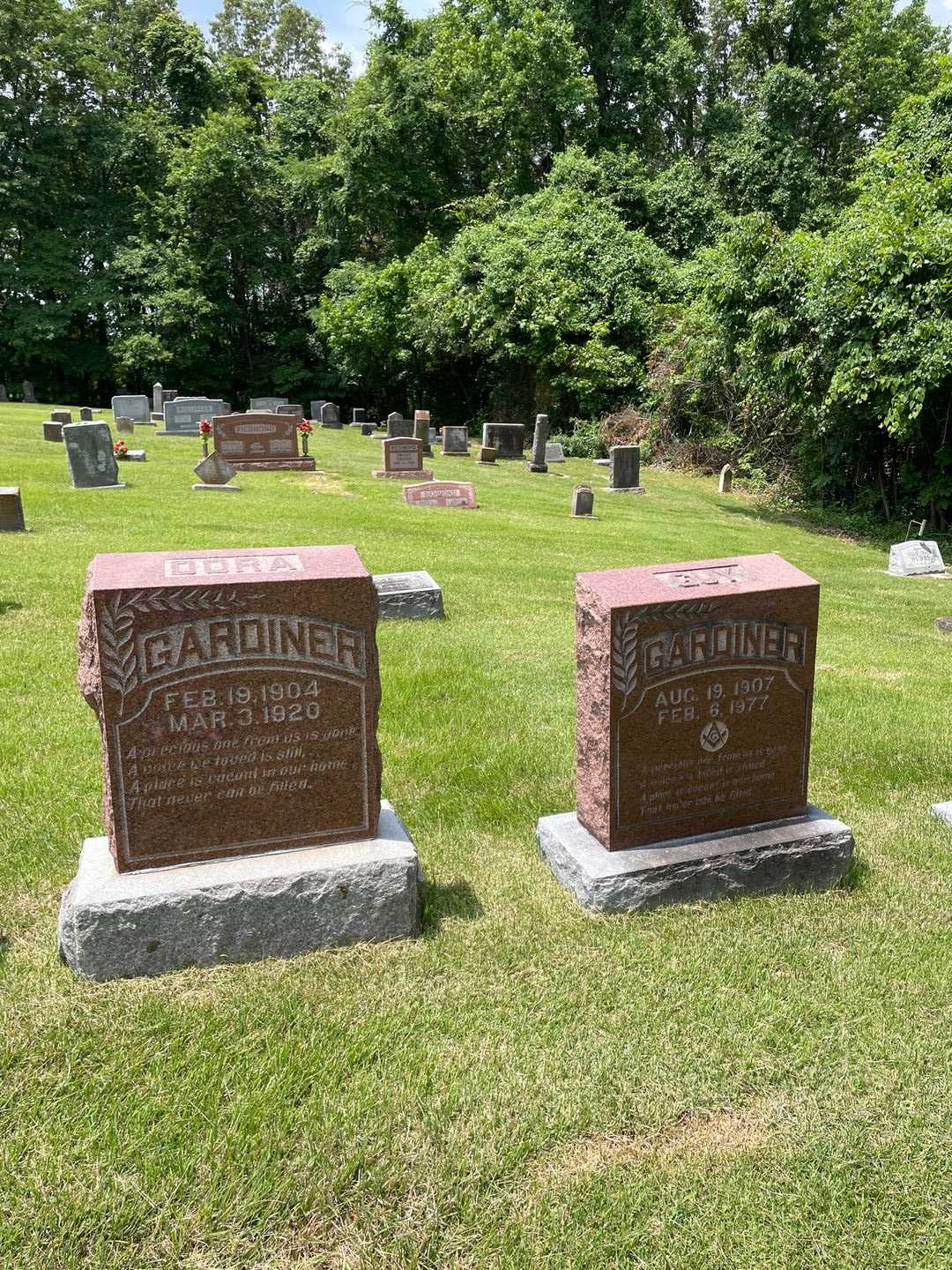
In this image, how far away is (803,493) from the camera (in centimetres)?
2155

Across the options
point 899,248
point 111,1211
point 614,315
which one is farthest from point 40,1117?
point 614,315

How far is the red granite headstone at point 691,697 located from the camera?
4211 millimetres

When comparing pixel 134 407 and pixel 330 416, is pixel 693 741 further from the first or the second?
pixel 330 416

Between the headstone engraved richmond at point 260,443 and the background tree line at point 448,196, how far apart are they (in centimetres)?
995

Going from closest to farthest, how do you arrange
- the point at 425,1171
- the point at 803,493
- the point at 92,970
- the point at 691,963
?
the point at 425,1171 → the point at 92,970 → the point at 691,963 → the point at 803,493

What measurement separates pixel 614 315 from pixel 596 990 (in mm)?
27259

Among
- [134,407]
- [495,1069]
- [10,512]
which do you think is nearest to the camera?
[495,1069]

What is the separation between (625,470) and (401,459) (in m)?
5.37

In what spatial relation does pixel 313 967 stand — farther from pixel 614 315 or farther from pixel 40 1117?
pixel 614 315

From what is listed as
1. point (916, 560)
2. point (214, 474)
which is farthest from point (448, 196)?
point (916, 560)

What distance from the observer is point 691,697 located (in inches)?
171

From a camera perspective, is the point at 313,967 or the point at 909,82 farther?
the point at 909,82

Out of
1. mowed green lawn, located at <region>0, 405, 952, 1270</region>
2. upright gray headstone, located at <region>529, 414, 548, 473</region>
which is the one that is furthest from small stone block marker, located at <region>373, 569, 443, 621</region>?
upright gray headstone, located at <region>529, 414, 548, 473</region>

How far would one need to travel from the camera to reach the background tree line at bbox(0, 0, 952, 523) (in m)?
28.5
